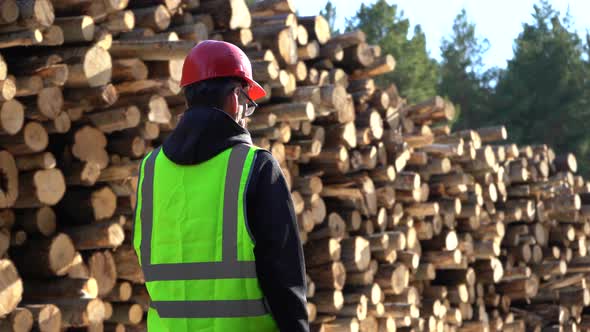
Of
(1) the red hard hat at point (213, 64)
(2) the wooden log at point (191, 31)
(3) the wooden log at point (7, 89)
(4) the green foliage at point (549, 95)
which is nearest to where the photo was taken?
(1) the red hard hat at point (213, 64)

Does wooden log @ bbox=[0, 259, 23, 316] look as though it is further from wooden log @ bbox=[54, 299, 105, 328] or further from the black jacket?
the black jacket

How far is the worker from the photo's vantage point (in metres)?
2.55

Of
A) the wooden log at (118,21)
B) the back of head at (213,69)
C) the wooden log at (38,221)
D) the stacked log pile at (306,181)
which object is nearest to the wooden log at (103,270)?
the stacked log pile at (306,181)

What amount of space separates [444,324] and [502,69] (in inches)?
661

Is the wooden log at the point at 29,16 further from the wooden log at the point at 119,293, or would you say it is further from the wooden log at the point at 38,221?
the wooden log at the point at 119,293

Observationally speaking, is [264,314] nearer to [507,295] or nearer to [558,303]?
[507,295]

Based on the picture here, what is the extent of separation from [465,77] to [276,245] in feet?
73.5

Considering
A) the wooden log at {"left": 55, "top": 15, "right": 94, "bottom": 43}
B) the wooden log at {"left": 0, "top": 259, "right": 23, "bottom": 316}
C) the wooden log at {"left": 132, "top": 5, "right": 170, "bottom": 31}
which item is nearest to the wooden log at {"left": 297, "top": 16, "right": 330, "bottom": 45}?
the wooden log at {"left": 132, "top": 5, "right": 170, "bottom": 31}

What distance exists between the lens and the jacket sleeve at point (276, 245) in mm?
2533

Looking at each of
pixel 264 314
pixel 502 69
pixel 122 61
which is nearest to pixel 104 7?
pixel 122 61

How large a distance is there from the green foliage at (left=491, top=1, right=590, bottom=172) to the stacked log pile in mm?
9778

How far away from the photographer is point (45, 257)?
14.9 feet

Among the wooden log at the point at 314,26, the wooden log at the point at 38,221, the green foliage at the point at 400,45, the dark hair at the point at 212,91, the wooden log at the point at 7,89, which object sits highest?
the green foliage at the point at 400,45

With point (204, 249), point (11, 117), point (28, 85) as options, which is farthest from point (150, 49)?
point (204, 249)
